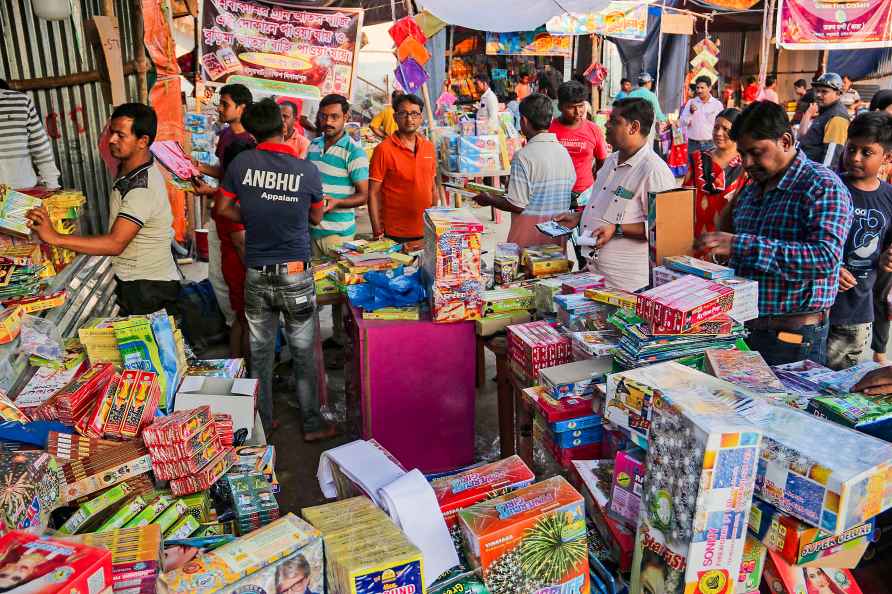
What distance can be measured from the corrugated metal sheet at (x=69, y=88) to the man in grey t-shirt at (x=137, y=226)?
2.40 metres

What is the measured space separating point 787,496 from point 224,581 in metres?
1.24

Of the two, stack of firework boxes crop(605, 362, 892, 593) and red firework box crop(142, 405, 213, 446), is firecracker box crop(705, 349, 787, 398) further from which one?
red firework box crop(142, 405, 213, 446)

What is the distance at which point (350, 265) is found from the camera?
4094 mm

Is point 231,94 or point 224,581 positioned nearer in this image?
point 224,581

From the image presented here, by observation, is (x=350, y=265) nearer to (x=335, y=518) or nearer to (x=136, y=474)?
(x=136, y=474)

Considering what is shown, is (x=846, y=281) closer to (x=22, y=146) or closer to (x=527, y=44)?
(x=22, y=146)

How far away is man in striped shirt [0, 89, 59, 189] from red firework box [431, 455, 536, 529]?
373cm

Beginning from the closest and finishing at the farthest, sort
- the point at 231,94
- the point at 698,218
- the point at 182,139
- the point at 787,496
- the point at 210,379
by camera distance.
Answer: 1. the point at 787,496
2. the point at 210,379
3. the point at 698,218
4. the point at 231,94
5. the point at 182,139

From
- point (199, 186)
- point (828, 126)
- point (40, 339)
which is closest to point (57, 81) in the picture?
point (199, 186)

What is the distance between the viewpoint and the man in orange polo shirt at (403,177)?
5.04 m

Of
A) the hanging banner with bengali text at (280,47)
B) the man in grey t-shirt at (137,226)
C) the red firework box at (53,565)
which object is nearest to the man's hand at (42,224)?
the man in grey t-shirt at (137,226)

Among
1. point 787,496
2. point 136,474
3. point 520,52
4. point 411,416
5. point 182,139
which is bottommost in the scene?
point 411,416

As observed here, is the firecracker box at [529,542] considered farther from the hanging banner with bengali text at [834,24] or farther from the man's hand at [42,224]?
the hanging banner with bengali text at [834,24]

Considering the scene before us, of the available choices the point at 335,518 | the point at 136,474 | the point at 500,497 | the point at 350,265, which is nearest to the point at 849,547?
the point at 500,497
